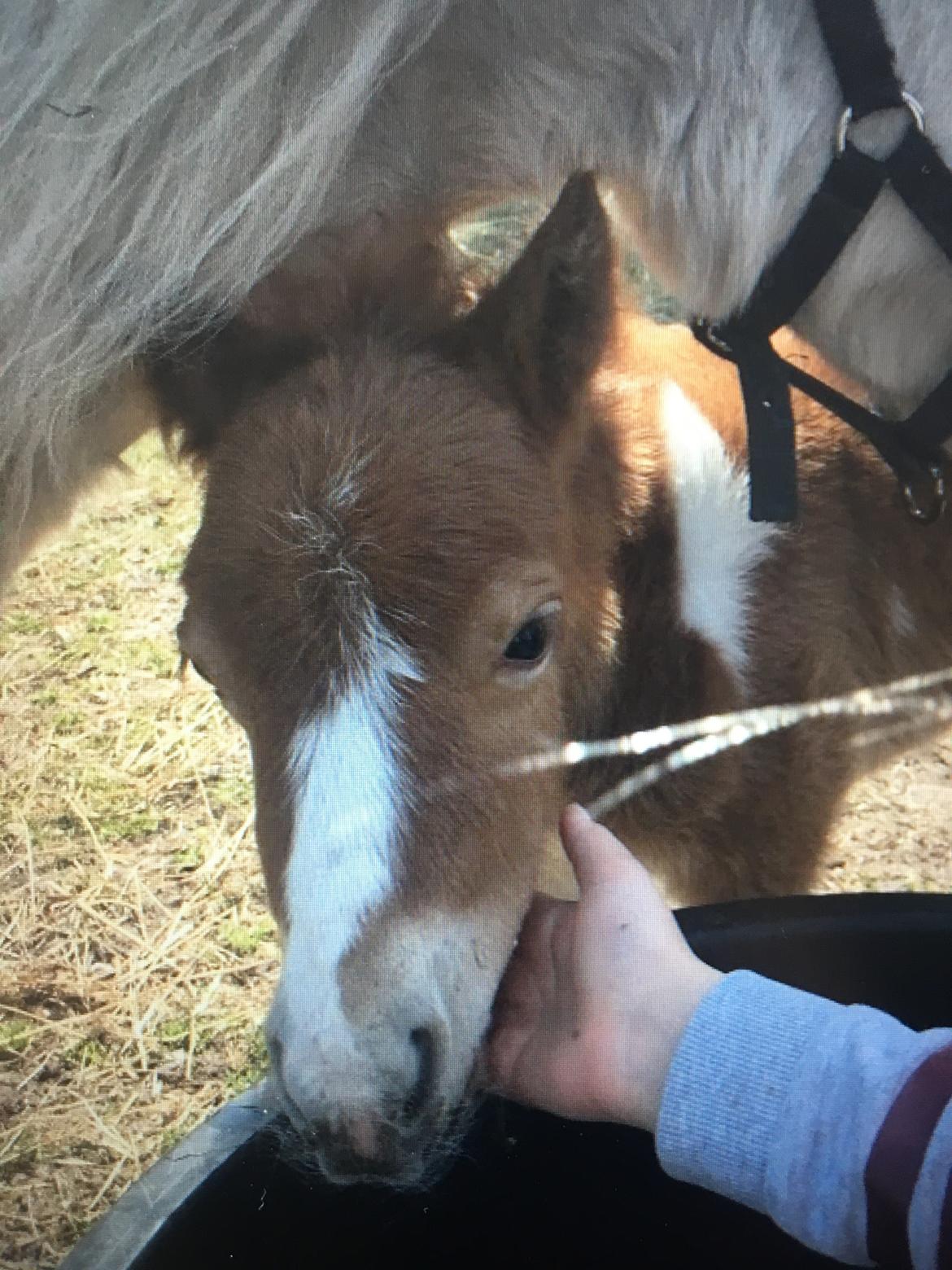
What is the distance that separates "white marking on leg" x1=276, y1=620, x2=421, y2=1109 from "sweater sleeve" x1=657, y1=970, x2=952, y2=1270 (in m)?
0.23

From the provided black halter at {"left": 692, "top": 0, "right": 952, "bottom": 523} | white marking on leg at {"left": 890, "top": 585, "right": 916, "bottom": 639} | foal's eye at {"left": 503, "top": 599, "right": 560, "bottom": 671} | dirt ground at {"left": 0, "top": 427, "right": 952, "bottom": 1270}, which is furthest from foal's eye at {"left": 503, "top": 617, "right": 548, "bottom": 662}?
white marking on leg at {"left": 890, "top": 585, "right": 916, "bottom": 639}

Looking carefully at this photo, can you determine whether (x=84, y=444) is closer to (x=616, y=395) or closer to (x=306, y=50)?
(x=306, y=50)

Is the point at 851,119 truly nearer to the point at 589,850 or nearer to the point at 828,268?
the point at 828,268

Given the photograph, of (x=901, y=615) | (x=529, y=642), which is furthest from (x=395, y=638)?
(x=901, y=615)

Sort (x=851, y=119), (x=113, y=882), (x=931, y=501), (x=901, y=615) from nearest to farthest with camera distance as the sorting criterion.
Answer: (x=851, y=119) < (x=931, y=501) < (x=901, y=615) < (x=113, y=882)

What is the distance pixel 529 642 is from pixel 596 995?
280mm

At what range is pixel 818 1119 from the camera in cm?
73

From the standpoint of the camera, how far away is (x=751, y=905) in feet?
3.38

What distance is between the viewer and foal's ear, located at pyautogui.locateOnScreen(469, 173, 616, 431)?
0.92 m

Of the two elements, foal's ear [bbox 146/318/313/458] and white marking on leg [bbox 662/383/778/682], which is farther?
white marking on leg [bbox 662/383/778/682]

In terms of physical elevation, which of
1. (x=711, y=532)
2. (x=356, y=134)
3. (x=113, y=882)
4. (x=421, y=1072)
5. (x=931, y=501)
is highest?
(x=356, y=134)

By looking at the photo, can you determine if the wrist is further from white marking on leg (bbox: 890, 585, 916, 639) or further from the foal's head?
white marking on leg (bbox: 890, 585, 916, 639)

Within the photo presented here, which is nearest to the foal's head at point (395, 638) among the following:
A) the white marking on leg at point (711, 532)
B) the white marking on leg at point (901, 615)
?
the white marking on leg at point (711, 532)

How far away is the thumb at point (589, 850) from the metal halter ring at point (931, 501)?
20.0 inches
